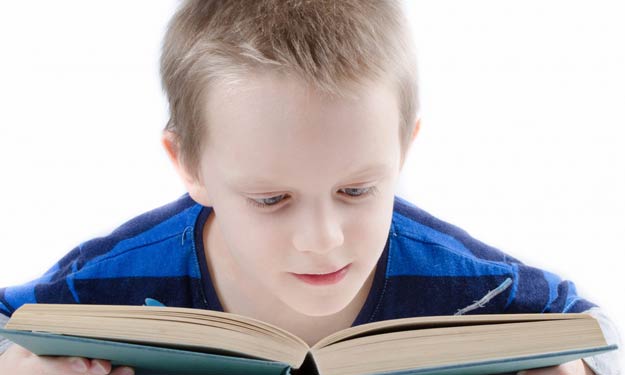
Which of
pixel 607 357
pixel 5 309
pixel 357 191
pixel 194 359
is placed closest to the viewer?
pixel 194 359

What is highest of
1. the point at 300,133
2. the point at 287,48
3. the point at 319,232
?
the point at 287,48

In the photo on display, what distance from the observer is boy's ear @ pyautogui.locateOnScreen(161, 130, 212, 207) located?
1354mm

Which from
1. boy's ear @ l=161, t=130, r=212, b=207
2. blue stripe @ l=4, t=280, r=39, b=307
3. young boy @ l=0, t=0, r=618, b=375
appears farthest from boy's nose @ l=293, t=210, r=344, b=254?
blue stripe @ l=4, t=280, r=39, b=307

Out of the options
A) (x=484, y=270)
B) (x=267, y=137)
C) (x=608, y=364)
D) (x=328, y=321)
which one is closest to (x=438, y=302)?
(x=484, y=270)

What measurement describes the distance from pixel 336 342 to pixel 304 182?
0.22 meters

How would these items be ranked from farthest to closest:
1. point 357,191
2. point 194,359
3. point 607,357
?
point 607,357 < point 357,191 < point 194,359

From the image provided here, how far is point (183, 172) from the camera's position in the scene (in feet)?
4.50

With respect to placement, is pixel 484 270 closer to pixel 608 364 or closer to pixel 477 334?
pixel 608 364

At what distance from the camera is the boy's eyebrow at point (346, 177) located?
1106 millimetres

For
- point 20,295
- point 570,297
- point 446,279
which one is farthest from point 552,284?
point 20,295

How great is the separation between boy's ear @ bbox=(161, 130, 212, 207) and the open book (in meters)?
0.32

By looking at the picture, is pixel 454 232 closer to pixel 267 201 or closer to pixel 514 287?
pixel 514 287

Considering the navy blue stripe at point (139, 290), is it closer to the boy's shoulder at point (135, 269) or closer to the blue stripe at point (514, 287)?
the boy's shoulder at point (135, 269)

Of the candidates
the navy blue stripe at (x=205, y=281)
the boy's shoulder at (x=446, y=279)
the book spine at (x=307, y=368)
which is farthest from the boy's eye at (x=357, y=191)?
the navy blue stripe at (x=205, y=281)
